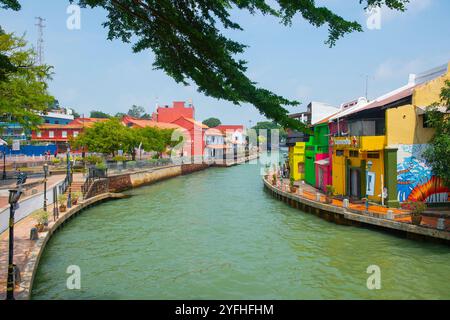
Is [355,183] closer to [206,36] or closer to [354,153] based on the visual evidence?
[354,153]

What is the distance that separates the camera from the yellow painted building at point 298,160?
144 ft

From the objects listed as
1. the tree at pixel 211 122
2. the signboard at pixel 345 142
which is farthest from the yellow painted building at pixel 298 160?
the tree at pixel 211 122

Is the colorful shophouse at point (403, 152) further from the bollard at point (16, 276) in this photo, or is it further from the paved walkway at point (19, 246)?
the bollard at point (16, 276)

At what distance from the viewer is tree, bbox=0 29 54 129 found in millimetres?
30422

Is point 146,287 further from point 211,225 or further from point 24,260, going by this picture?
point 211,225

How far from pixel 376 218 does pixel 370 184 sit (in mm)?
4465

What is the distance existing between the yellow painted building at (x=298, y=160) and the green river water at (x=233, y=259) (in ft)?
51.3

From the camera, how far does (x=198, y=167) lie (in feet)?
243

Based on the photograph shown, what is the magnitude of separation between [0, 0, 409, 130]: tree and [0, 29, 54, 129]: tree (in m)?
25.1

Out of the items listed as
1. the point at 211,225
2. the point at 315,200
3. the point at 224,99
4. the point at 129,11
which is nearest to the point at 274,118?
the point at 224,99

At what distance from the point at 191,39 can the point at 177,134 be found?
6828 cm

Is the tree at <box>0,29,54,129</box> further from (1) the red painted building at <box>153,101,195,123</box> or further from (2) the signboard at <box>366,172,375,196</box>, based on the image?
(1) the red painted building at <box>153,101,195,123</box>

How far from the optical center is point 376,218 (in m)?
22.2

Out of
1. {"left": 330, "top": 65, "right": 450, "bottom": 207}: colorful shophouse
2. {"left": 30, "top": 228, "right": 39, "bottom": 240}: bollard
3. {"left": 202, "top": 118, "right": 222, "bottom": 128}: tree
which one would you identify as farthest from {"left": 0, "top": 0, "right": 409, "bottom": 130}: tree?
{"left": 202, "top": 118, "right": 222, "bottom": 128}: tree
